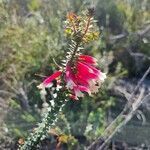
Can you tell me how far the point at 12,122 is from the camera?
3203 millimetres

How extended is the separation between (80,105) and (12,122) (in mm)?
472

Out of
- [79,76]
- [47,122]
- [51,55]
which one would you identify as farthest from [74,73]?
[51,55]

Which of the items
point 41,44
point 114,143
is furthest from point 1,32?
point 114,143

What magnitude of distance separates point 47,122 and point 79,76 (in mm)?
182

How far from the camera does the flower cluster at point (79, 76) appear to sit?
4.77ft

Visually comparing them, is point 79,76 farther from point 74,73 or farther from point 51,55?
point 51,55

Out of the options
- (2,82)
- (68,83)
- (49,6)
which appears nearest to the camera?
(68,83)

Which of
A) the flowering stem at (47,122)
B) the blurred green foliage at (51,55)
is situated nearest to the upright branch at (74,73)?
the flowering stem at (47,122)

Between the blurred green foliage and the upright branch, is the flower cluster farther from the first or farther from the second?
the blurred green foliage

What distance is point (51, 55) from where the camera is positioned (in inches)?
138

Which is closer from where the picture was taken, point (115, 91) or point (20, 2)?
point (115, 91)

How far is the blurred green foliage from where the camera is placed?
3145 millimetres

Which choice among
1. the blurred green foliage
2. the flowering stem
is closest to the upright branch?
the flowering stem

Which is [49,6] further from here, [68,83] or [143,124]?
[68,83]
